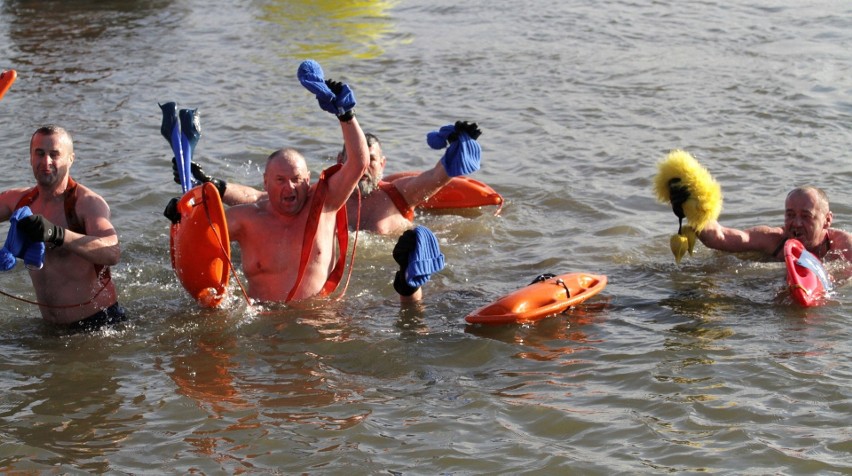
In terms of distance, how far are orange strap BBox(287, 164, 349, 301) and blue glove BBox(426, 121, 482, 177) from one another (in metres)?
0.83

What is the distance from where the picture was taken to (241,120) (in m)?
12.2

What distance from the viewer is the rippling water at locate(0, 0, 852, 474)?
17.2 ft

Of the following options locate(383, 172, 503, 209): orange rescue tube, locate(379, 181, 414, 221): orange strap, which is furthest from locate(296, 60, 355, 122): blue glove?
locate(383, 172, 503, 209): orange rescue tube

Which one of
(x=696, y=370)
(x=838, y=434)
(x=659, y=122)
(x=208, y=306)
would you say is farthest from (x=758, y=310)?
(x=659, y=122)

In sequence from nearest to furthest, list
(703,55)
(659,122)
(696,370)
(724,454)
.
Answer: (724,454) < (696,370) < (659,122) < (703,55)

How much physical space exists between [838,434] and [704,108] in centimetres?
720

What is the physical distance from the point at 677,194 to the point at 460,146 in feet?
4.60

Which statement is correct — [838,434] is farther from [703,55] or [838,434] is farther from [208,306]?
[703,55]

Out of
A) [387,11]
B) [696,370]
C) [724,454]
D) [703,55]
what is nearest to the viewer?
[724,454]

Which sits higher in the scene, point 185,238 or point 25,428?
point 185,238

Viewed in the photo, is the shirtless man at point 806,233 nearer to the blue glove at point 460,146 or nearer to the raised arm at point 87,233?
the blue glove at point 460,146

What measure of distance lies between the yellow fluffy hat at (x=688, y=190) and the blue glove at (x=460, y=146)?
1.18 meters

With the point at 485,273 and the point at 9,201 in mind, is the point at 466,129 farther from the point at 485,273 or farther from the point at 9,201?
the point at 9,201

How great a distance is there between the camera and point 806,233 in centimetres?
750
